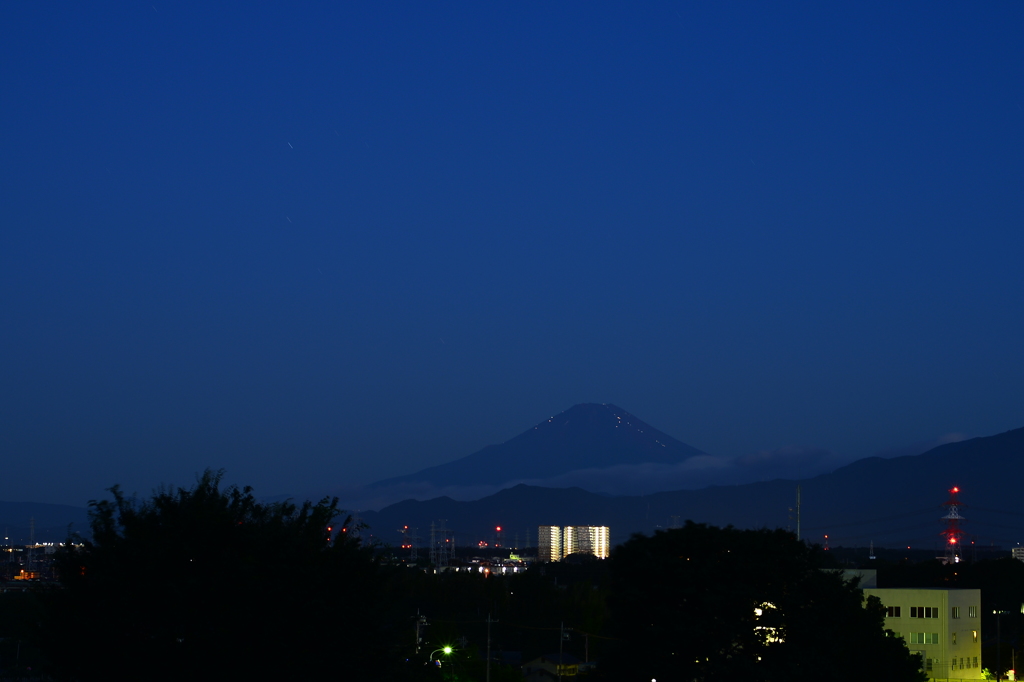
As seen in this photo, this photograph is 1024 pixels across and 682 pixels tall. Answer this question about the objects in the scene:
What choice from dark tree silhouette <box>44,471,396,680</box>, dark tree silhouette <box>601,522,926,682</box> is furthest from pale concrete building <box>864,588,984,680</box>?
dark tree silhouette <box>44,471,396,680</box>

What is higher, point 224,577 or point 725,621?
point 224,577

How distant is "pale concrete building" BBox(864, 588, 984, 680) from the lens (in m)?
57.9

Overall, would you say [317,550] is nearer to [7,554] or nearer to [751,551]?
[751,551]

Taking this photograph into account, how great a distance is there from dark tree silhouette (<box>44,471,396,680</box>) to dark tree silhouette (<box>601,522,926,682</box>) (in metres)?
9.50

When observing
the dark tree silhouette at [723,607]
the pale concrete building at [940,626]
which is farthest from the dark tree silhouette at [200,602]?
the pale concrete building at [940,626]

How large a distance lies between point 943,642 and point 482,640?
95.2 ft

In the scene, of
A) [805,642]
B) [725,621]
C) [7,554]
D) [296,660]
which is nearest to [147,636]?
[296,660]

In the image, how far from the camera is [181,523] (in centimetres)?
1697

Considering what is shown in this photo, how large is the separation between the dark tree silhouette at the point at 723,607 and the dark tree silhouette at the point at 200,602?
9.50 meters

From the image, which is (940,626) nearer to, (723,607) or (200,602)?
(723,607)

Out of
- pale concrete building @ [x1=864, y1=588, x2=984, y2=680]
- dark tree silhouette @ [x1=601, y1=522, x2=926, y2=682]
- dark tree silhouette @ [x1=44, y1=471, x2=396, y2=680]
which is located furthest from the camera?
pale concrete building @ [x1=864, y1=588, x2=984, y2=680]

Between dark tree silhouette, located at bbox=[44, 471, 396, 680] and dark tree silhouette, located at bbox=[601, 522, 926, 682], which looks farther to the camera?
dark tree silhouette, located at bbox=[601, 522, 926, 682]

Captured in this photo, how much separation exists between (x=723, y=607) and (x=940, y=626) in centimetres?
3948

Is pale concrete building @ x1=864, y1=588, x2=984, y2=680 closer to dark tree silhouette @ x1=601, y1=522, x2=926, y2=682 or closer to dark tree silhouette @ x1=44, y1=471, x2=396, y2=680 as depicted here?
dark tree silhouette @ x1=601, y1=522, x2=926, y2=682
